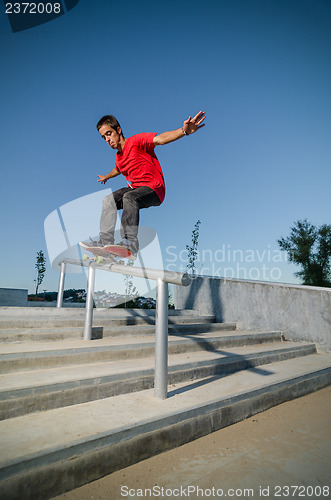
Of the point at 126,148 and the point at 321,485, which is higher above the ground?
the point at 126,148

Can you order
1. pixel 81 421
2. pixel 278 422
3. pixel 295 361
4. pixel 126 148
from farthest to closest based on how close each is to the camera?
pixel 295 361 < pixel 126 148 < pixel 278 422 < pixel 81 421

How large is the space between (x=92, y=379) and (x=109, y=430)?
56 cm

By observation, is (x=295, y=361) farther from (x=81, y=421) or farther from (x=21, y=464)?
(x=21, y=464)

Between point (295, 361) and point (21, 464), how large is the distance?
3.53m

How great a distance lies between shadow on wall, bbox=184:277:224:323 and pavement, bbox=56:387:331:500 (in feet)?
12.1

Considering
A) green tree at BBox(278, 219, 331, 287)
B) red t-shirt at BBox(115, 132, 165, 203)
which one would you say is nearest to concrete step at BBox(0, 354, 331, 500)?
red t-shirt at BBox(115, 132, 165, 203)

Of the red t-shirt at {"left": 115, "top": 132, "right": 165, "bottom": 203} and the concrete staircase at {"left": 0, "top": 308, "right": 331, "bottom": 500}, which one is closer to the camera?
the concrete staircase at {"left": 0, "top": 308, "right": 331, "bottom": 500}

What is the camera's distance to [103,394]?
6.71ft

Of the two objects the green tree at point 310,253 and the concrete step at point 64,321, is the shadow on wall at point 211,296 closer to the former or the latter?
the concrete step at point 64,321

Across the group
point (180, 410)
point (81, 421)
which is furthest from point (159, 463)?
point (81, 421)

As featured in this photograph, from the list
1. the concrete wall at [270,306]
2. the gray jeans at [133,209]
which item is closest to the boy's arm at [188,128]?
the gray jeans at [133,209]

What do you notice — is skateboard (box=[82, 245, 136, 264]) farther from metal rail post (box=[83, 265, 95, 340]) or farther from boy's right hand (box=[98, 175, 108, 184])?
boy's right hand (box=[98, 175, 108, 184])

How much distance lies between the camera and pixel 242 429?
2010 millimetres

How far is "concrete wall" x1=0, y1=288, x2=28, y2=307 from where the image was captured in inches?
322
